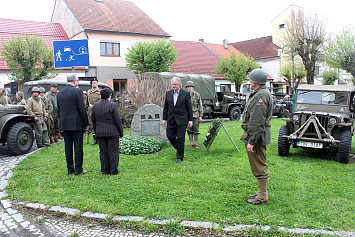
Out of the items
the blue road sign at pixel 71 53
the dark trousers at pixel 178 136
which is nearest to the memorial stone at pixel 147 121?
the dark trousers at pixel 178 136

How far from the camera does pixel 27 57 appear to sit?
1719cm

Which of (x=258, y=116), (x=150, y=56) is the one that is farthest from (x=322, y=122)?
(x=150, y=56)

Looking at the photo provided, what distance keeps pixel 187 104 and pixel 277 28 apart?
129ft

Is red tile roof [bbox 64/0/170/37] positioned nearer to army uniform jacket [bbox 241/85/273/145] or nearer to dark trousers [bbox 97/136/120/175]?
dark trousers [bbox 97/136/120/175]

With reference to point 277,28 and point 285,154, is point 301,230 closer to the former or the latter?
point 285,154

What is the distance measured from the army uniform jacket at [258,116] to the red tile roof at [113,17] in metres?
21.7

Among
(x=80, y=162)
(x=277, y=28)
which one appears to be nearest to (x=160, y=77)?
(x=80, y=162)

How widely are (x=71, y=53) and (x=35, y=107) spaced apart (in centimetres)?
329

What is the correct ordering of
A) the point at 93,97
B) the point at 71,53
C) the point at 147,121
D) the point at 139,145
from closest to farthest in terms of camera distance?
the point at 139,145 < the point at 147,121 < the point at 93,97 < the point at 71,53

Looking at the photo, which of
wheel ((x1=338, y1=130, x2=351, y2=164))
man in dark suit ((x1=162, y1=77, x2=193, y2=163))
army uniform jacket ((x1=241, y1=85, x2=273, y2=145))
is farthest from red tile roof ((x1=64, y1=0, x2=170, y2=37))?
army uniform jacket ((x1=241, y1=85, x2=273, y2=145))

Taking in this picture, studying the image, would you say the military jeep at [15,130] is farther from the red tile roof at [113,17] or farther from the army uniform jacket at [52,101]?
the red tile roof at [113,17]

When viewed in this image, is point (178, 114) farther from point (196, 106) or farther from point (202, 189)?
point (202, 189)

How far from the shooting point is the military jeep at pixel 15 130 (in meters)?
8.09

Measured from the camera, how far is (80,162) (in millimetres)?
6020
